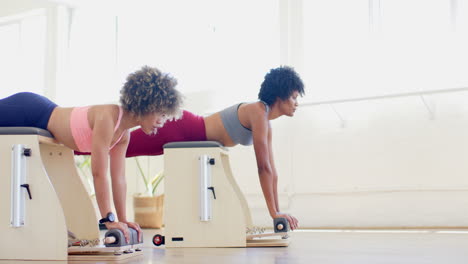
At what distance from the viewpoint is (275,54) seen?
389cm

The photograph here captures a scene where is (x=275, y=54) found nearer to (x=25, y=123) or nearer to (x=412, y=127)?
(x=412, y=127)

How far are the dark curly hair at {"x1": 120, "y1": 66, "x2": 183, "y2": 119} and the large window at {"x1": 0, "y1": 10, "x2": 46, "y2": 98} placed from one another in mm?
3545

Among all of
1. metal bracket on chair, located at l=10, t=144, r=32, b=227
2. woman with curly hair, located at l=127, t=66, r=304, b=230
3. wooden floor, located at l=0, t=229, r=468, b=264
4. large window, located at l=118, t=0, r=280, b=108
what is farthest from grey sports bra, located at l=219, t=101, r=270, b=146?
large window, located at l=118, t=0, r=280, b=108

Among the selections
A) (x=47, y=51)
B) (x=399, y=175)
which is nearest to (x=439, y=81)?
(x=399, y=175)

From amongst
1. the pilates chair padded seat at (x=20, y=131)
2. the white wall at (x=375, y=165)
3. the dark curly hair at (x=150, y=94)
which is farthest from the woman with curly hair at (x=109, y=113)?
the white wall at (x=375, y=165)

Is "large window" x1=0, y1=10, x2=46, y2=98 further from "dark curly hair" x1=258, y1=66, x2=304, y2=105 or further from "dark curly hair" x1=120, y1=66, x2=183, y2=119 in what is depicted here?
"dark curly hair" x1=120, y1=66, x2=183, y2=119

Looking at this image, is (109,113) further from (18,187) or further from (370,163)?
(370,163)

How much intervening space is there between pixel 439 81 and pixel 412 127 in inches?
11.9

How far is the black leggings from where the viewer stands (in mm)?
1786

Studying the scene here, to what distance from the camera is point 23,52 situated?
206 inches

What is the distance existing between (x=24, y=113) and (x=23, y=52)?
3.73 m

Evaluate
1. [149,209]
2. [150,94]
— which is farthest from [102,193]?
[149,209]

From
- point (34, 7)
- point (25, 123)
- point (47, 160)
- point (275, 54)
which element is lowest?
point (47, 160)

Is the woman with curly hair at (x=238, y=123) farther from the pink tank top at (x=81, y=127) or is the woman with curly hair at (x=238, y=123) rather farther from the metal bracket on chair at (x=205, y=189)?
the pink tank top at (x=81, y=127)
